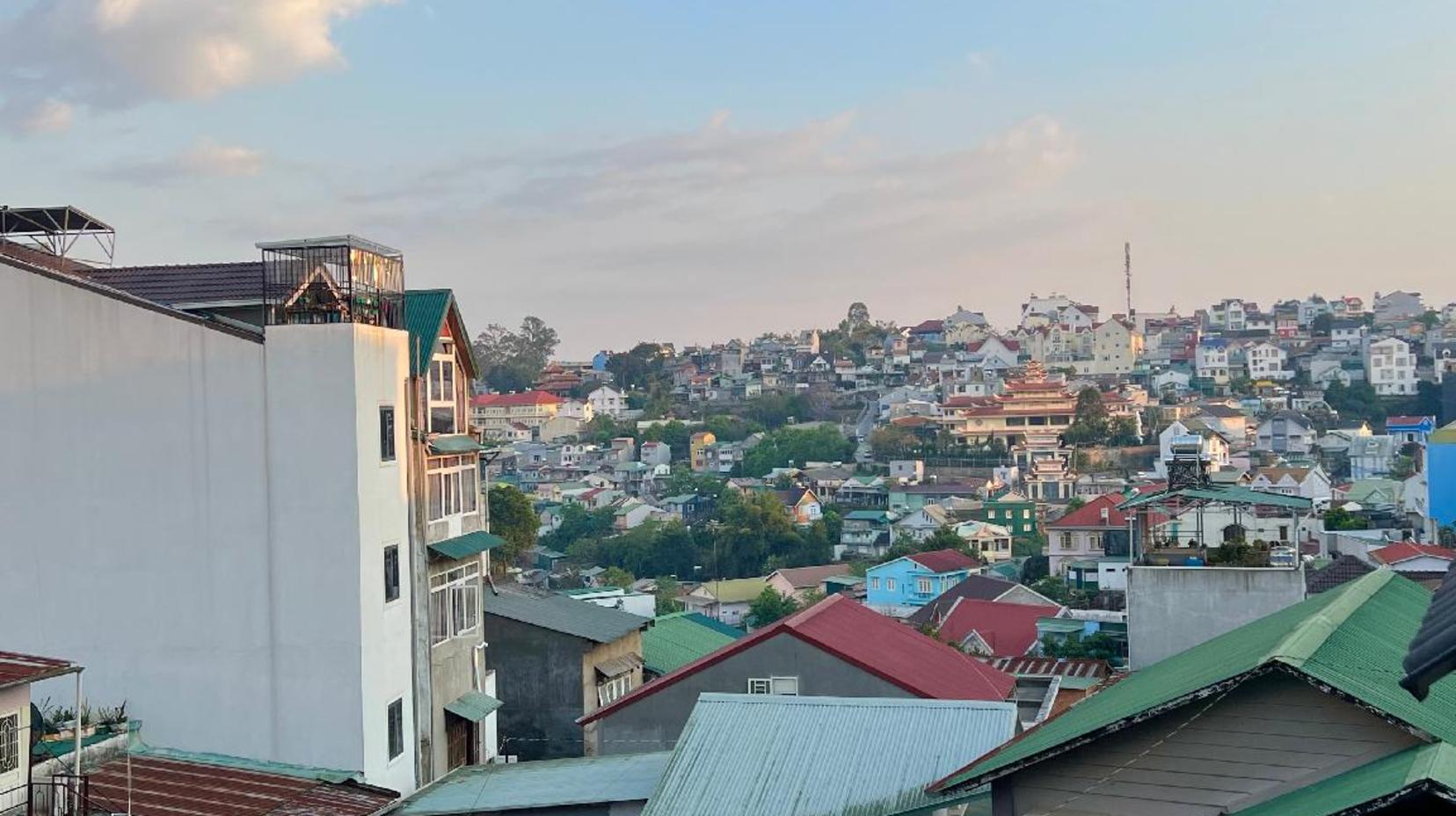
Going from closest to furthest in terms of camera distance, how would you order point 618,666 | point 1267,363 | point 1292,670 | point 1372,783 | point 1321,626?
point 1372,783, point 1292,670, point 1321,626, point 618,666, point 1267,363

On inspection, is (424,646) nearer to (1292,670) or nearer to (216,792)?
(216,792)

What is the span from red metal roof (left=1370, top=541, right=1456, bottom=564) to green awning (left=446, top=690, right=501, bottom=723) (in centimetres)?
2260

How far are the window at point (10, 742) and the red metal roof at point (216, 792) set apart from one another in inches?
48.0

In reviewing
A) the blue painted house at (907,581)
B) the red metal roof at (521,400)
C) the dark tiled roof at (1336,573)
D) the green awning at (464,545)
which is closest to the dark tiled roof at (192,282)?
the green awning at (464,545)

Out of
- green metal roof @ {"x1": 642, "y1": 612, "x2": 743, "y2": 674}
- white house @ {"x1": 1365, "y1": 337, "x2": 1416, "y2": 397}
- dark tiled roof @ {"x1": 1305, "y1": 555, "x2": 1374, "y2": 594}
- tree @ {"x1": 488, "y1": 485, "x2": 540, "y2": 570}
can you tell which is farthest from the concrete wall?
white house @ {"x1": 1365, "y1": 337, "x2": 1416, "y2": 397}

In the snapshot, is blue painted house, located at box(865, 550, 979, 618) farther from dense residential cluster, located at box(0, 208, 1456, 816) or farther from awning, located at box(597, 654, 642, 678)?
awning, located at box(597, 654, 642, 678)

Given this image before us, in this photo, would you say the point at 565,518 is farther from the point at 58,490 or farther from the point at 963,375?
the point at 58,490

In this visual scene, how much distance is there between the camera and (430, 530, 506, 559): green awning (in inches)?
611

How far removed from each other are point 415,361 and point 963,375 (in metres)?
100

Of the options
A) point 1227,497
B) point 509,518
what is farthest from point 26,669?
point 509,518

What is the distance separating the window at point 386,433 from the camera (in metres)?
14.0

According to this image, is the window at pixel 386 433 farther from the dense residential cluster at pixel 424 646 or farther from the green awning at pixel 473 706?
the green awning at pixel 473 706

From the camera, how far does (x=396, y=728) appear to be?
1434 centimetres

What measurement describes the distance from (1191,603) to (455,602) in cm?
757
